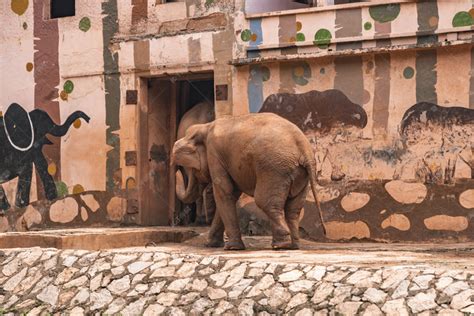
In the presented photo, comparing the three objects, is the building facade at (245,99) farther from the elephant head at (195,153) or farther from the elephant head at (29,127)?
the elephant head at (195,153)

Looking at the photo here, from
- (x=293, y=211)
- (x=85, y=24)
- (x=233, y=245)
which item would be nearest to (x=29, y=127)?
(x=85, y=24)

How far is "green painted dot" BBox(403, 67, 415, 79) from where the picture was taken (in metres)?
14.5

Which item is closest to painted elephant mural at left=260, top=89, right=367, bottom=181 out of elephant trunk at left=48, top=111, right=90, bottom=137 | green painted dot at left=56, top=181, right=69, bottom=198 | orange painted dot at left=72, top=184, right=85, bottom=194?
elephant trunk at left=48, top=111, right=90, bottom=137

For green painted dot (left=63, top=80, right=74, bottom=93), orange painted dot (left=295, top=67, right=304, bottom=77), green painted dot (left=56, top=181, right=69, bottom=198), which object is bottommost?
green painted dot (left=56, top=181, right=69, bottom=198)

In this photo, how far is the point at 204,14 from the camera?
16047 millimetres

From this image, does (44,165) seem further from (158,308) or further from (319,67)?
(158,308)

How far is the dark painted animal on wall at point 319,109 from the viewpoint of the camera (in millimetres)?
14867

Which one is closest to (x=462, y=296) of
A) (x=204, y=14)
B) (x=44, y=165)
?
(x=204, y=14)

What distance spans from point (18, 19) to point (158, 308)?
9193mm

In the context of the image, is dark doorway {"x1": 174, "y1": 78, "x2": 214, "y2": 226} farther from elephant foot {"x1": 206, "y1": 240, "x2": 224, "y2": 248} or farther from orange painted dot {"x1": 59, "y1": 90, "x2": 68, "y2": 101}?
elephant foot {"x1": 206, "y1": 240, "x2": 224, "y2": 248}

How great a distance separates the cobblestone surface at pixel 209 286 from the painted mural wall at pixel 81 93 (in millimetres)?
5231

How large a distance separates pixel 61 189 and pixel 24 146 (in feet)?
3.46

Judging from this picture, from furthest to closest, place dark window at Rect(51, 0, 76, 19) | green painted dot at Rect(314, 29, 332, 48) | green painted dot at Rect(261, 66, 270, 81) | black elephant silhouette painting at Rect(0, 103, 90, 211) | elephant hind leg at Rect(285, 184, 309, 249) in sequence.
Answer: dark window at Rect(51, 0, 76, 19) < black elephant silhouette painting at Rect(0, 103, 90, 211) < green painted dot at Rect(261, 66, 270, 81) < green painted dot at Rect(314, 29, 332, 48) < elephant hind leg at Rect(285, 184, 309, 249)

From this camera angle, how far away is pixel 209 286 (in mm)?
9609
